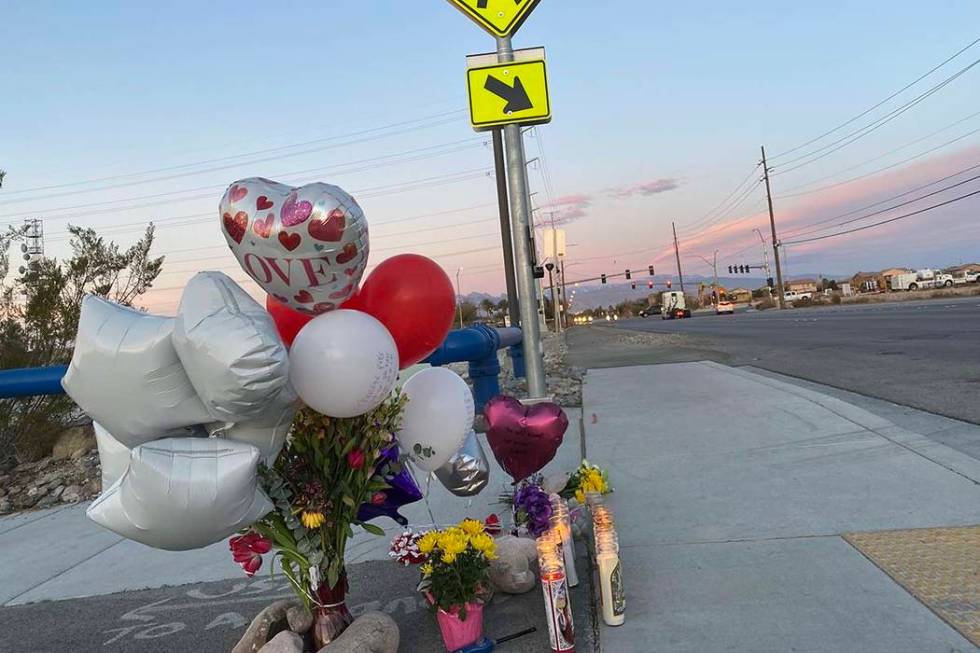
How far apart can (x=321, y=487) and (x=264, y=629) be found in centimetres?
78

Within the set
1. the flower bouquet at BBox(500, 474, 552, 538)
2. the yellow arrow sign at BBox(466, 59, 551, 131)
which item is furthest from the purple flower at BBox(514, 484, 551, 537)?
the yellow arrow sign at BBox(466, 59, 551, 131)

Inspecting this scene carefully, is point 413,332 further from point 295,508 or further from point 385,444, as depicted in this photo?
point 295,508

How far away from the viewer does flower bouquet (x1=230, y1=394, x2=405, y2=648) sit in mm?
2588

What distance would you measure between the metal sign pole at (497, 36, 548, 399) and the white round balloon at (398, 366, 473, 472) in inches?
88.8

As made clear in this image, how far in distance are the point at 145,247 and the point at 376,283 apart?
29.2 feet

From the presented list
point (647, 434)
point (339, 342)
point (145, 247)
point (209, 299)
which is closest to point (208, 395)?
point (209, 299)

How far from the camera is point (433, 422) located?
9.23 feet

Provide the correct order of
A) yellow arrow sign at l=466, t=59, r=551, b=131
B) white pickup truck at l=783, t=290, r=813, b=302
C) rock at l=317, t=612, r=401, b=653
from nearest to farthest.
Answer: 1. rock at l=317, t=612, r=401, b=653
2. yellow arrow sign at l=466, t=59, r=551, b=131
3. white pickup truck at l=783, t=290, r=813, b=302

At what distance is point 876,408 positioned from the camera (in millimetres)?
6773

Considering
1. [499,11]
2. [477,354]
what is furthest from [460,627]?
[477,354]

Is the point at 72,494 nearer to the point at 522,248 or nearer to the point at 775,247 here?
the point at 522,248

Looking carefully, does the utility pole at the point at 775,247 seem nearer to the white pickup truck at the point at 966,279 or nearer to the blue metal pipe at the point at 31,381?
the white pickup truck at the point at 966,279

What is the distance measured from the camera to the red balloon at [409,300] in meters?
2.65

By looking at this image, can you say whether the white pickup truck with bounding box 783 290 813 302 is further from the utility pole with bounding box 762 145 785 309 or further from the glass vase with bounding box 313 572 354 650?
the glass vase with bounding box 313 572 354 650
